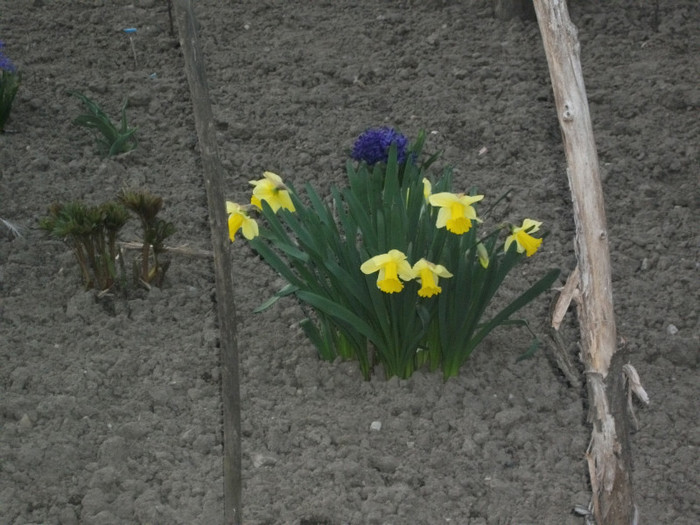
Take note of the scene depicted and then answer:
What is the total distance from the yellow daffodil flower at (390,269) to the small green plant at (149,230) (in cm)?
95

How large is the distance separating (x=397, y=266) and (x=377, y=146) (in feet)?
2.00

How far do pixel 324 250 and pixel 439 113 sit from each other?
174 centimetres

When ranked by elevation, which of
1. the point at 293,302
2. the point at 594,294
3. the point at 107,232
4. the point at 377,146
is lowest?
the point at 293,302

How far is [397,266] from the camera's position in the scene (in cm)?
→ 277

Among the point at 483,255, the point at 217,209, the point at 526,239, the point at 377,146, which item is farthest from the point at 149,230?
the point at 217,209

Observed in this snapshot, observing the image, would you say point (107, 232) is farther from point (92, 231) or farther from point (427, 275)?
point (427, 275)

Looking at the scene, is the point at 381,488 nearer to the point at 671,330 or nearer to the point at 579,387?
the point at 579,387

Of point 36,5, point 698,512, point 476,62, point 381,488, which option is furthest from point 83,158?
point 698,512

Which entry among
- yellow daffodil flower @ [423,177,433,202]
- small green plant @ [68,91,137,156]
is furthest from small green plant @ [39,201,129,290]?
yellow daffodil flower @ [423,177,433,202]

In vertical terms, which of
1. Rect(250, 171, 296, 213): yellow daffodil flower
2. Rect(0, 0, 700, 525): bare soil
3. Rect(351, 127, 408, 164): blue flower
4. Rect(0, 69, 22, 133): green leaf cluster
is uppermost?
Rect(0, 69, 22, 133): green leaf cluster

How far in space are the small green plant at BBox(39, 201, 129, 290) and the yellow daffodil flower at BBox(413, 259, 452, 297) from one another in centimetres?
109

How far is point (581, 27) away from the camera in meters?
5.05

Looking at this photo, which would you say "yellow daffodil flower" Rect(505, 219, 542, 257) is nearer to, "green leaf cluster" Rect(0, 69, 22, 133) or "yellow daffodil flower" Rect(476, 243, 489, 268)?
"yellow daffodil flower" Rect(476, 243, 489, 268)

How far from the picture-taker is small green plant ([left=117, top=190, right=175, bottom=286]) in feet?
11.2
